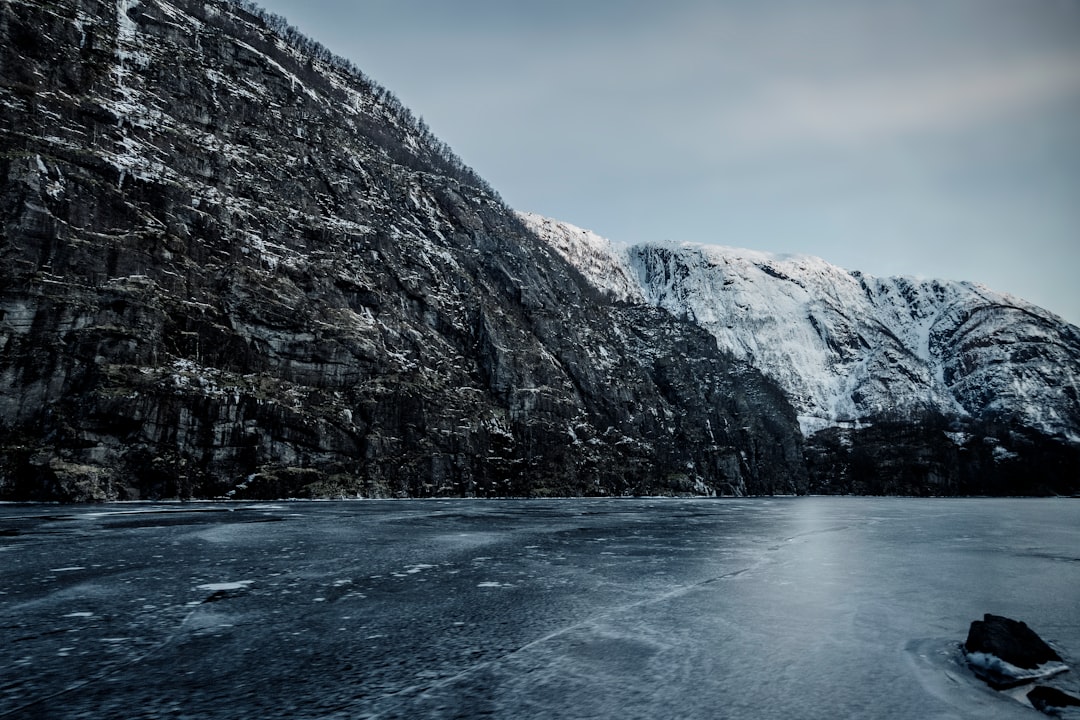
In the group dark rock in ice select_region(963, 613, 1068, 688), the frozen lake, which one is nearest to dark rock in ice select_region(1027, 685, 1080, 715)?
the frozen lake

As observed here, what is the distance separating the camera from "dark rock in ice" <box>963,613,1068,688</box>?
908cm

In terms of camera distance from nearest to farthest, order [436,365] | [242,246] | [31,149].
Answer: [31,149] < [242,246] < [436,365]

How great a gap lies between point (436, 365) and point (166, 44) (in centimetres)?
7890

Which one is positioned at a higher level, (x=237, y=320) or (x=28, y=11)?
(x=28, y=11)

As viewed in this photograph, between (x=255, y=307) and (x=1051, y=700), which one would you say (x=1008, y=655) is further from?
(x=255, y=307)

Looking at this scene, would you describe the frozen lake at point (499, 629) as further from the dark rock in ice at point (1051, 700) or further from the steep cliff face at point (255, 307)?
the steep cliff face at point (255, 307)

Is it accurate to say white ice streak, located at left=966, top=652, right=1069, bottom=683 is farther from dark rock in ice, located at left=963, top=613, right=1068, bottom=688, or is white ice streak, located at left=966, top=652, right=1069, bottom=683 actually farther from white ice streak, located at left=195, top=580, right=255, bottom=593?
white ice streak, located at left=195, top=580, right=255, bottom=593

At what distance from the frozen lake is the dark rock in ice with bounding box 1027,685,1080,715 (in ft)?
1.25

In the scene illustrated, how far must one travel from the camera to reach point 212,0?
143625 millimetres

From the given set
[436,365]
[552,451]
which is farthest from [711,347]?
[436,365]

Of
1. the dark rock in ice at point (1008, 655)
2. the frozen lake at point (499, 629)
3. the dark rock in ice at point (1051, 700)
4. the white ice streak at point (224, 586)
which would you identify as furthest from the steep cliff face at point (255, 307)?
the dark rock in ice at point (1051, 700)

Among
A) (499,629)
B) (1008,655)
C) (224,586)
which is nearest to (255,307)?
(224,586)

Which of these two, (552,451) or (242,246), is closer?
(242,246)

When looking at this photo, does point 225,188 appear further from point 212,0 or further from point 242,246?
point 212,0
